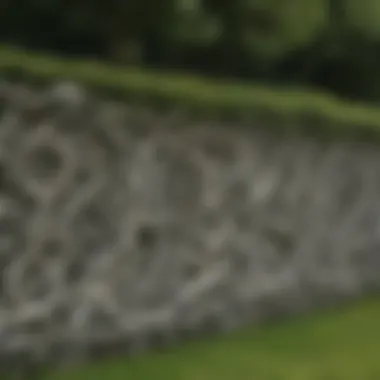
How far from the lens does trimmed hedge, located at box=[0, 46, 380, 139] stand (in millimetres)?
890

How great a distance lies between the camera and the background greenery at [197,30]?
1080 millimetres

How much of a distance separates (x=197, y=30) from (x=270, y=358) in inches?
18.1

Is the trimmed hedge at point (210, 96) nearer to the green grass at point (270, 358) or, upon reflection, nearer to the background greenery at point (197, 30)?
the background greenery at point (197, 30)

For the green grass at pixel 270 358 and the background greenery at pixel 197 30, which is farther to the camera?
the background greenery at pixel 197 30

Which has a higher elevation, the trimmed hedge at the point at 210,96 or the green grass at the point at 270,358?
the trimmed hedge at the point at 210,96

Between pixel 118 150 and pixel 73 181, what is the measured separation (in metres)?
0.07

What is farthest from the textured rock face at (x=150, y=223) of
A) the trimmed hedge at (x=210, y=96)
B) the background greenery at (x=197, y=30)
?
the background greenery at (x=197, y=30)

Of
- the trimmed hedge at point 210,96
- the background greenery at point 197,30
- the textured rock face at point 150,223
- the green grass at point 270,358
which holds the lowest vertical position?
the green grass at point 270,358

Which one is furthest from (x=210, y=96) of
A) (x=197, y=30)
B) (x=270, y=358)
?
(x=270, y=358)

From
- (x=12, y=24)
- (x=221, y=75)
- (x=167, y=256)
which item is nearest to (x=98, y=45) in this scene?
(x=12, y=24)

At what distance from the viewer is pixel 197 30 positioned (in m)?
1.08

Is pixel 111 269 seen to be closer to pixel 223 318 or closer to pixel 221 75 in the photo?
pixel 223 318

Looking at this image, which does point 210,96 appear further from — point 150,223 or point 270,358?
point 270,358

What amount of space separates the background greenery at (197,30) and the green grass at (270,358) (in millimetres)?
423
